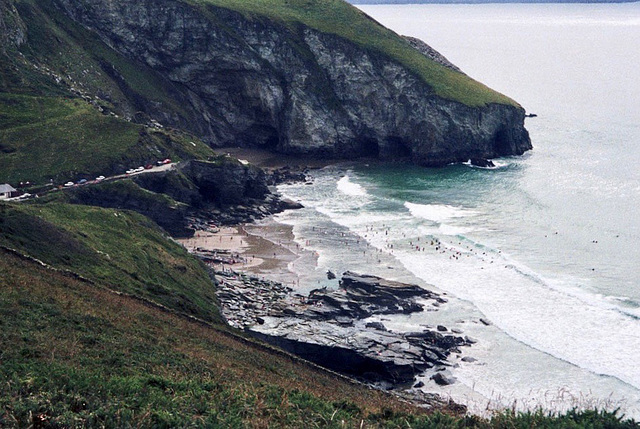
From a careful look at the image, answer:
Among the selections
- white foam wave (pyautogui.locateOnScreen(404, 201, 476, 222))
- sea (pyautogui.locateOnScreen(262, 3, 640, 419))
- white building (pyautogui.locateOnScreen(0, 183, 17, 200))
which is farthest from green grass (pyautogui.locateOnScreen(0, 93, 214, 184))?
white foam wave (pyautogui.locateOnScreen(404, 201, 476, 222))

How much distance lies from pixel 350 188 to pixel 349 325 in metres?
56.6

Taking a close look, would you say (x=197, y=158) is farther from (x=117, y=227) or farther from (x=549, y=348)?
(x=549, y=348)

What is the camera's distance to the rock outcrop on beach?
193ft

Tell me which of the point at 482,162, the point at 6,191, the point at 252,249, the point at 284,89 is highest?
the point at 284,89

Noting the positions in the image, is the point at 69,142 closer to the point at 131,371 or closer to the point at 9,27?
the point at 9,27

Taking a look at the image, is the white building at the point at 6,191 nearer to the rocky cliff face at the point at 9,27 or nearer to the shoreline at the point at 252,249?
the shoreline at the point at 252,249

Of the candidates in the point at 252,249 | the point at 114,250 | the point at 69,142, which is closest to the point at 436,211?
the point at 252,249

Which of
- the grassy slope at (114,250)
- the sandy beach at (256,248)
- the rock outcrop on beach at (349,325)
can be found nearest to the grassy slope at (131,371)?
the grassy slope at (114,250)

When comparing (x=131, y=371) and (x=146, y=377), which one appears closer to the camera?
(x=146, y=377)

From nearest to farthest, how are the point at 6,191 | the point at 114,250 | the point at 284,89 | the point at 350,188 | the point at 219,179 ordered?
the point at 114,250 → the point at 6,191 → the point at 219,179 → the point at 350,188 → the point at 284,89

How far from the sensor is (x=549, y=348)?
213ft

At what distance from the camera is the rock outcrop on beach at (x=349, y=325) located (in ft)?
193

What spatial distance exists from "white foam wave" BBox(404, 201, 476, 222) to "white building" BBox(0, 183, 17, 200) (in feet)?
160

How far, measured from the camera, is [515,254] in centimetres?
8906
